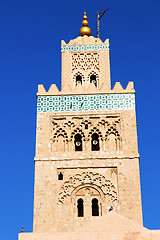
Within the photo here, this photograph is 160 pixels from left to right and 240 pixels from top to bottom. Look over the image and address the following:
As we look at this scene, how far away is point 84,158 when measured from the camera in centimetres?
1800

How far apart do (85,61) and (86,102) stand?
2.15 metres

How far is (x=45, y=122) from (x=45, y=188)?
233 centimetres

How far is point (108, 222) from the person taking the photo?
45.6 ft

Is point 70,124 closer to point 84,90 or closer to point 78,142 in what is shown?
point 78,142

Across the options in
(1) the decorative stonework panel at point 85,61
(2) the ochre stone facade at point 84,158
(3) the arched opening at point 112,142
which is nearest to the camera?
(2) the ochre stone facade at point 84,158

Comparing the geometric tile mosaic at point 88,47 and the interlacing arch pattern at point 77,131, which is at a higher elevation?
the geometric tile mosaic at point 88,47

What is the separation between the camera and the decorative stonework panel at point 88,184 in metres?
17.6

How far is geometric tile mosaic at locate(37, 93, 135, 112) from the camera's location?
18.8 meters

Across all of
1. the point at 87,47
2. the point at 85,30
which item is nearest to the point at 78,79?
the point at 87,47

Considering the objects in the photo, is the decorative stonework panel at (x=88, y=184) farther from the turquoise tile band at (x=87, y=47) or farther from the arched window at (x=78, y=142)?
the turquoise tile band at (x=87, y=47)

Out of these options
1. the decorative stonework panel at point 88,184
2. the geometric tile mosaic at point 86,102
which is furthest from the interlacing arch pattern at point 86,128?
the decorative stonework panel at point 88,184

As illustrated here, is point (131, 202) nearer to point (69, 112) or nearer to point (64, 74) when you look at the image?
point (69, 112)

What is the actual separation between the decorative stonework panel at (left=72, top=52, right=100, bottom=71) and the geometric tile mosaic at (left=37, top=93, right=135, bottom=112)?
1705 mm

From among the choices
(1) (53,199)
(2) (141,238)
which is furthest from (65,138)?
(2) (141,238)
